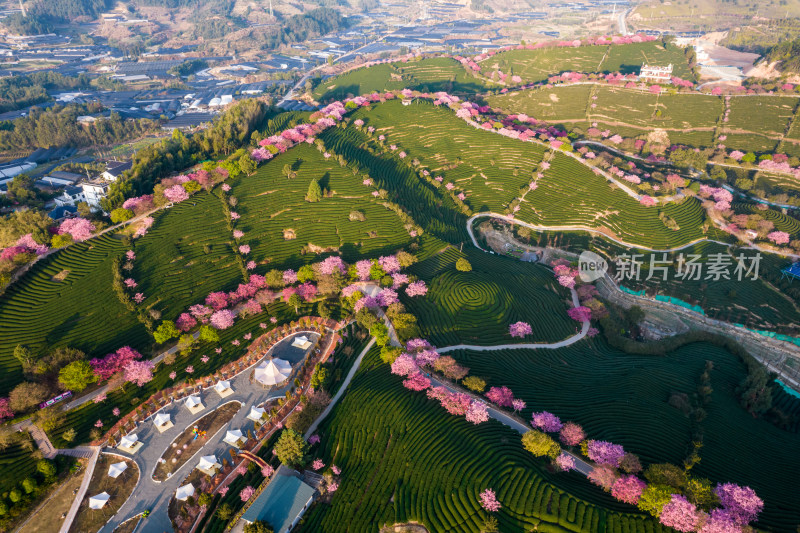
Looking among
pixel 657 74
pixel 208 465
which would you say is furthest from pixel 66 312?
pixel 657 74

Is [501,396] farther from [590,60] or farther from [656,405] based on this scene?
[590,60]

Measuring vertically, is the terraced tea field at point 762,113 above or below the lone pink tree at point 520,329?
above

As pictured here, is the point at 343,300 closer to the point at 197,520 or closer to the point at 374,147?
the point at 197,520

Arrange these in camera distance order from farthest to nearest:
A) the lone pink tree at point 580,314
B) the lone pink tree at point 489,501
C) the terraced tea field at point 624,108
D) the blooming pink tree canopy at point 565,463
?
the terraced tea field at point 624,108 < the lone pink tree at point 580,314 < the blooming pink tree canopy at point 565,463 < the lone pink tree at point 489,501

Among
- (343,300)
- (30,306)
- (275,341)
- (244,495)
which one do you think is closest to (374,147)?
(343,300)

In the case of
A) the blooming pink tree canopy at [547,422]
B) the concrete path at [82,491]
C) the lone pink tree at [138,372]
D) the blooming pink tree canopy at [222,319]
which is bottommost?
the concrete path at [82,491]

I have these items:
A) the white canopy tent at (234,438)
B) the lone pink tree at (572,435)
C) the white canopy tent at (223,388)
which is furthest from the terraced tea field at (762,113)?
the white canopy tent at (234,438)

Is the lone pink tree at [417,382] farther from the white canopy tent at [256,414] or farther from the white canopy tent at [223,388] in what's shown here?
the white canopy tent at [223,388]
